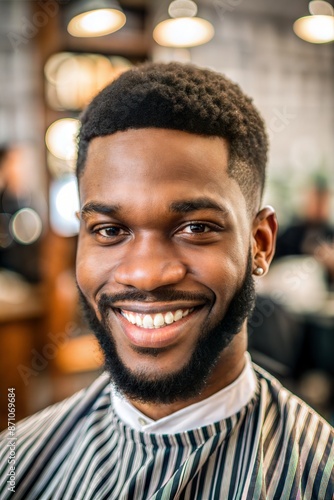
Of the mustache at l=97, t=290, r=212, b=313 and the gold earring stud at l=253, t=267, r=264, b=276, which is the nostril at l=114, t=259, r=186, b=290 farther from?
the gold earring stud at l=253, t=267, r=264, b=276

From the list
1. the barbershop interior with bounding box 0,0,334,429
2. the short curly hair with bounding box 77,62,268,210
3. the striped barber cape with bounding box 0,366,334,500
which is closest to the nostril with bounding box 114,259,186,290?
the short curly hair with bounding box 77,62,268,210

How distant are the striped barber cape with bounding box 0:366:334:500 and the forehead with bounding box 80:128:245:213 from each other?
0.44 metres

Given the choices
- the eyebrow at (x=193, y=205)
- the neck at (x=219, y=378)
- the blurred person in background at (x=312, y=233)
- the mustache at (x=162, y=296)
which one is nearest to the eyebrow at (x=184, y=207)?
the eyebrow at (x=193, y=205)

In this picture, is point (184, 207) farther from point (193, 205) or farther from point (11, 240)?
point (11, 240)

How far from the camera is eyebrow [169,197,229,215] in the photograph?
1022 millimetres

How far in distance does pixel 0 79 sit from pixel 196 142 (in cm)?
491

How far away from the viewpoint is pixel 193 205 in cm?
103

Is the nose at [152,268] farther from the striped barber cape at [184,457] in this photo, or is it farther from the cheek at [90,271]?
the striped barber cape at [184,457]

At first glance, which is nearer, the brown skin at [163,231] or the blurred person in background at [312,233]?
the brown skin at [163,231]

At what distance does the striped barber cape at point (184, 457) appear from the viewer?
1037 millimetres

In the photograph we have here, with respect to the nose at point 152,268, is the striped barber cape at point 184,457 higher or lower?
lower

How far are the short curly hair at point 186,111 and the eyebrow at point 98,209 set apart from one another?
102 millimetres

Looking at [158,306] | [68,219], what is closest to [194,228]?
[158,306]

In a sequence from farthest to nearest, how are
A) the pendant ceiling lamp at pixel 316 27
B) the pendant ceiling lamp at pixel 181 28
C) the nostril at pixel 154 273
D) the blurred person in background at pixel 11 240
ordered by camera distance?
the blurred person in background at pixel 11 240 < the pendant ceiling lamp at pixel 181 28 < the pendant ceiling lamp at pixel 316 27 < the nostril at pixel 154 273
